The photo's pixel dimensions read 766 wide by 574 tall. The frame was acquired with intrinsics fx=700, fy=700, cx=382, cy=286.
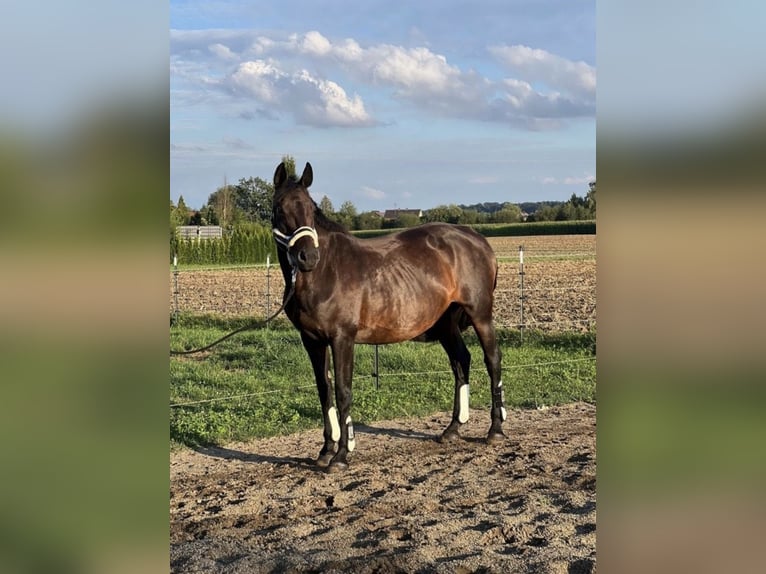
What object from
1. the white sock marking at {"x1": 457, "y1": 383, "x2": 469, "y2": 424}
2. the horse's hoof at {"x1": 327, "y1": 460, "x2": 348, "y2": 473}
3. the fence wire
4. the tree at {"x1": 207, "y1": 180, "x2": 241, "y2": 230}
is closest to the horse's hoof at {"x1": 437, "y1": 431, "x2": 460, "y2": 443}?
the white sock marking at {"x1": 457, "y1": 383, "x2": 469, "y2": 424}

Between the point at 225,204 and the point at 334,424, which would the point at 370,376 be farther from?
the point at 225,204

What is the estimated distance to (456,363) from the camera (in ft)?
20.3

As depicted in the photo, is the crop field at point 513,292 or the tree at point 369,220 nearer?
the crop field at point 513,292

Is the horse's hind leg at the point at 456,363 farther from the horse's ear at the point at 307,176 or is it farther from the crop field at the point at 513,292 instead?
the crop field at the point at 513,292

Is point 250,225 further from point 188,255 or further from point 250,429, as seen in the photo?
point 250,429

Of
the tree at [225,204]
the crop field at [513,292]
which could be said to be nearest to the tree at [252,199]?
the tree at [225,204]

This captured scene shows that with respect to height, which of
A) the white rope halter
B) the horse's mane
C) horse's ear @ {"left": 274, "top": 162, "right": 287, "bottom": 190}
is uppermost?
horse's ear @ {"left": 274, "top": 162, "right": 287, "bottom": 190}

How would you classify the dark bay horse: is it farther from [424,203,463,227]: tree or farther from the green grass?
[424,203,463,227]: tree

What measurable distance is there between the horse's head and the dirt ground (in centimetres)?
155

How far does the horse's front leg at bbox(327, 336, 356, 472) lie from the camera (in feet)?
16.8

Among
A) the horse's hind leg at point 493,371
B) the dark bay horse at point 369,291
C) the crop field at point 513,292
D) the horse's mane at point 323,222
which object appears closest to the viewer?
the dark bay horse at point 369,291

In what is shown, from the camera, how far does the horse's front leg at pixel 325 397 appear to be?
525cm
